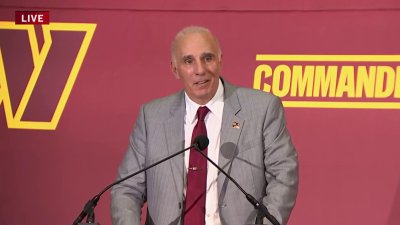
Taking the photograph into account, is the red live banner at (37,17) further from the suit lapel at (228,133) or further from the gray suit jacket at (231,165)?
the suit lapel at (228,133)

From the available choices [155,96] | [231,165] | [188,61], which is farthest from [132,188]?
[155,96]

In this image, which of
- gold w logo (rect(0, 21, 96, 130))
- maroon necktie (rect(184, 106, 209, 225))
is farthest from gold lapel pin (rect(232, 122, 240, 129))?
gold w logo (rect(0, 21, 96, 130))

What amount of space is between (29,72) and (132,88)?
552 millimetres

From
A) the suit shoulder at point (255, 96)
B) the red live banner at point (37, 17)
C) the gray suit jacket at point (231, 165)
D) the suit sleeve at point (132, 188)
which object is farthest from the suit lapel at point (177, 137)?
the red live banner at point (37, 17)

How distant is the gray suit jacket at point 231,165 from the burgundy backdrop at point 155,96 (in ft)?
3.74

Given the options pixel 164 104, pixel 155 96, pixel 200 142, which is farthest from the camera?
pixel 155 96

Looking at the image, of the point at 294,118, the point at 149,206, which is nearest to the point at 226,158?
the point at 149,206

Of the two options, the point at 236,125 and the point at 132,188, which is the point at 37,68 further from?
the point at 236,125

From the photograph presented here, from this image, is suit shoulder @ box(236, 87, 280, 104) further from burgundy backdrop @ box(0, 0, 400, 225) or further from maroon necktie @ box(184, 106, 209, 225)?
burgundy backdrop @ box(0, 0, 400, 225)

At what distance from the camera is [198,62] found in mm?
2535

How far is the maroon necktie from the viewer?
98.3 inches

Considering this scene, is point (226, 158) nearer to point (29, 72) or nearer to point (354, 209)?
point (354, 209)

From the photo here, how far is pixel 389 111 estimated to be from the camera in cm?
363

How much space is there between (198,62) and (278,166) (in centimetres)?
44
